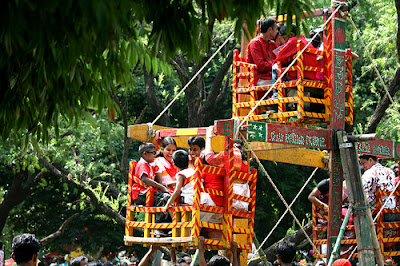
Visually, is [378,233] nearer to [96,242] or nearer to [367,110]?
[367,110]

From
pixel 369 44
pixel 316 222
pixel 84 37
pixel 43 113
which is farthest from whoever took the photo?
pixel 369 44

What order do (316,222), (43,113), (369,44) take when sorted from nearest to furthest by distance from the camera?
1. (43,113)
2. (316,222)
3. (369,44)

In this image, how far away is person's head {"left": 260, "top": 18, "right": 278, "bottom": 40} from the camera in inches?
396

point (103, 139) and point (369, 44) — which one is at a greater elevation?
point (369, 44)

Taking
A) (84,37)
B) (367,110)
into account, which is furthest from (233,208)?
(367,110)

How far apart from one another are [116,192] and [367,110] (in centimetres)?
822

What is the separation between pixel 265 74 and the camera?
9984 millimetres

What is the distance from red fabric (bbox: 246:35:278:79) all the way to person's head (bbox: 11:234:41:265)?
5300 mm

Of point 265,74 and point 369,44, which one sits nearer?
point 265,74

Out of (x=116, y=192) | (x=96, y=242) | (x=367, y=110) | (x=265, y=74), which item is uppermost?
(x=367, y=110)

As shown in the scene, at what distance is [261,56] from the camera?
32.9 feet

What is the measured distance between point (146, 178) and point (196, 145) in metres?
0.83

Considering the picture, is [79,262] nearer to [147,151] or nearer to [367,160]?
[147,151]

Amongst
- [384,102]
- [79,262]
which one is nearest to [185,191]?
[79,262]
